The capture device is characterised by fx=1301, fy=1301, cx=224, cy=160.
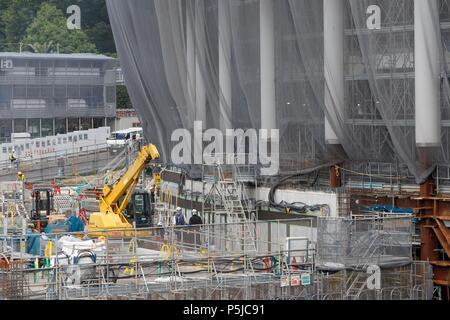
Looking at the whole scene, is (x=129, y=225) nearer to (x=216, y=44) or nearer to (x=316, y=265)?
(x=216, y=44)

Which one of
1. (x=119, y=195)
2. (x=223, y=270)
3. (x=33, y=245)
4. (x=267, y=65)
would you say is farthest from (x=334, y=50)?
(x=223, y=270)

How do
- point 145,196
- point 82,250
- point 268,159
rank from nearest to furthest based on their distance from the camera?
point 82,250 < point 268,159 < point 145,196

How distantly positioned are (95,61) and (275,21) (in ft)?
152

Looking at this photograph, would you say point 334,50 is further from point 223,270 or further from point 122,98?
point 122,98

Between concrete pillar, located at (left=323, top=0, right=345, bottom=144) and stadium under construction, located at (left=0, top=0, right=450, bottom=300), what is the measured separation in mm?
41

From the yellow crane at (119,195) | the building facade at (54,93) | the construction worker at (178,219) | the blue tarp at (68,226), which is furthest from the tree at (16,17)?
the blue tarp at (68,226)

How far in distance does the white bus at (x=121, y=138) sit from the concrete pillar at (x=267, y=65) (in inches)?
1335

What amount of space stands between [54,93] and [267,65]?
44486mm

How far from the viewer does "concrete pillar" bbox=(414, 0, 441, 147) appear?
3309 cm

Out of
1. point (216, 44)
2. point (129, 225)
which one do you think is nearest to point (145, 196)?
point (129, 225)

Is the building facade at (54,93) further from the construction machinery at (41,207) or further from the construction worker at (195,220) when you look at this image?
the construction worker at (195,220)

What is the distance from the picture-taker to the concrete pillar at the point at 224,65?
4159 centimetres
